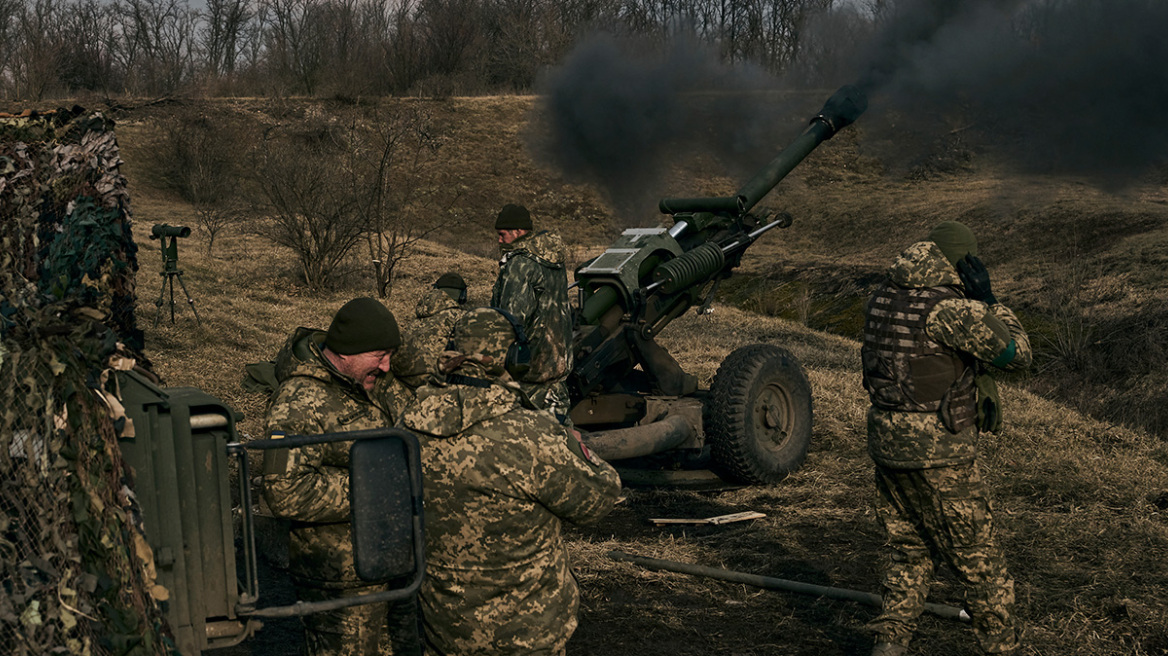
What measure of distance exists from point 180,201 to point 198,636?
28.8m

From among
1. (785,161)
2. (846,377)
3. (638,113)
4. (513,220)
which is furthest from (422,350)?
(638,113)

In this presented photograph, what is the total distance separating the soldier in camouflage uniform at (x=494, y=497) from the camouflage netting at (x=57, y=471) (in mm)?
886

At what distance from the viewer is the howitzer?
726 centimetres

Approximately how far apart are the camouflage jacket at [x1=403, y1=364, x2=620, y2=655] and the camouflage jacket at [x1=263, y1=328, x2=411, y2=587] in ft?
1.60

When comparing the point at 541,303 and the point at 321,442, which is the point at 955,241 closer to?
the point at 541,303

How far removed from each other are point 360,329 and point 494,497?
800mm

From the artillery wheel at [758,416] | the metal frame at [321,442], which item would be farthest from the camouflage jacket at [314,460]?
the artillery wheel at [758,416]

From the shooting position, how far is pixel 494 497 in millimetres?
2854

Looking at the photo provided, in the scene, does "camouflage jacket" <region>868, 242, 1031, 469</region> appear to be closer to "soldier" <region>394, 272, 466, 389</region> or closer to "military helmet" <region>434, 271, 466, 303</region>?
"soldier" <region>394, 272, 466, 389</region>

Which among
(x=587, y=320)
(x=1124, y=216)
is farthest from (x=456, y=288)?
(x=1124, y=216)

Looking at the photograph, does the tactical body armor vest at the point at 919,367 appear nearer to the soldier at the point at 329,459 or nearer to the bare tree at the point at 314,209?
the soldier at the point at 329,459

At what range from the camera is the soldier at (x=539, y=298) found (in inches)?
235

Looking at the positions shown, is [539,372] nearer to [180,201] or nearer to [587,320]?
[587,320]

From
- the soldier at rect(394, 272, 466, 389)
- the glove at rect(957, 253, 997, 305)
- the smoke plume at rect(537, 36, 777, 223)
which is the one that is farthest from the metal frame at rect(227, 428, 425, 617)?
the smoke plume at rect(537, 36, 777, 223)
